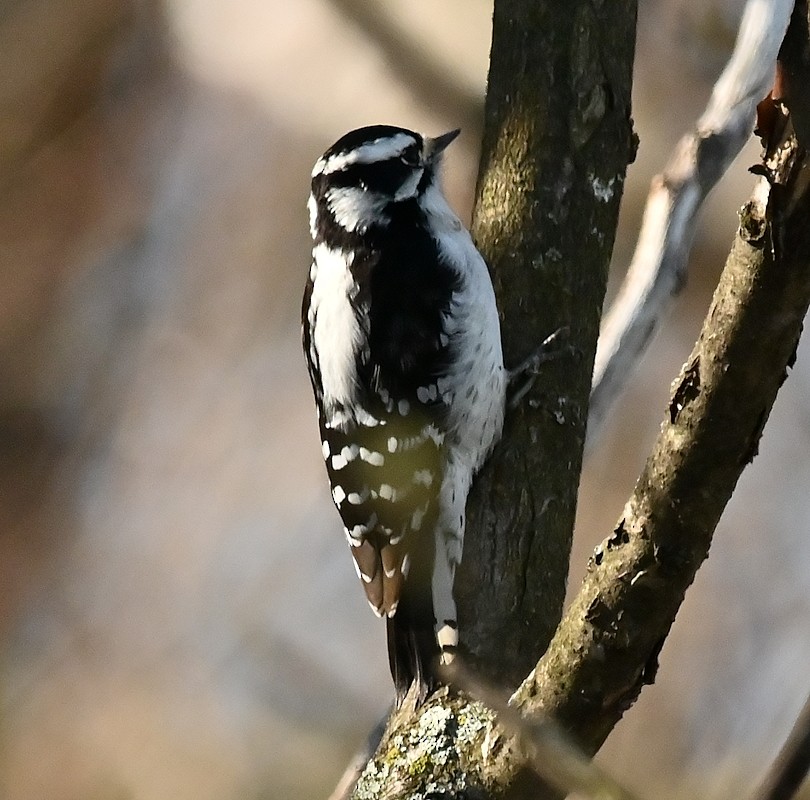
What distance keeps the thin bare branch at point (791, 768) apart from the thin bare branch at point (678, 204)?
5.90ft

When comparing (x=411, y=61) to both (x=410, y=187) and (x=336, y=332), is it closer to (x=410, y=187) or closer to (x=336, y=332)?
(x=410, y=187)

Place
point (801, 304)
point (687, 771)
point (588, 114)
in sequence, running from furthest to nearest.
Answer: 1. point (687, 771)
2. point (588, 114)
3. point (801, 304)

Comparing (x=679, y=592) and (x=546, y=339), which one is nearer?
(x=679, y=592)

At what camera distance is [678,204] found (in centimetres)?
239

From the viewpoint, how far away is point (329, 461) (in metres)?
2.02

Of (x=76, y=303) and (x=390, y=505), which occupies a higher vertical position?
(x=76, y=303)

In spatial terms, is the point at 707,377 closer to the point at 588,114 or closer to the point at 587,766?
the point at 587,766

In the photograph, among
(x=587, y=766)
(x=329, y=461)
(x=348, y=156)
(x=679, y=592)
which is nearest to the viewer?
(x=587, y=766)

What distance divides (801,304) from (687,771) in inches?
93.8

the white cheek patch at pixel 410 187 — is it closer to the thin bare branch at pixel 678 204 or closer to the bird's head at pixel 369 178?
the bird's head at pixel 369 178

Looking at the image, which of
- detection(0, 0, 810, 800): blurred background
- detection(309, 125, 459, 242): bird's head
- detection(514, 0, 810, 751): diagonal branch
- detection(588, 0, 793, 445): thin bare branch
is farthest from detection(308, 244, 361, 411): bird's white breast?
detection(0, 0, 810, 800): blurred background

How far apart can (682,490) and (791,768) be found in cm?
59

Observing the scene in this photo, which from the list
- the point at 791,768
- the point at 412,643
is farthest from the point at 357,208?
the point at 791,768

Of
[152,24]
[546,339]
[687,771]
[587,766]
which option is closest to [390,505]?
[546,339]
